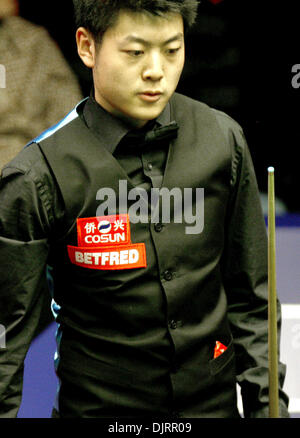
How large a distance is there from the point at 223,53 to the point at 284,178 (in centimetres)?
54

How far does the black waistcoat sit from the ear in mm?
119

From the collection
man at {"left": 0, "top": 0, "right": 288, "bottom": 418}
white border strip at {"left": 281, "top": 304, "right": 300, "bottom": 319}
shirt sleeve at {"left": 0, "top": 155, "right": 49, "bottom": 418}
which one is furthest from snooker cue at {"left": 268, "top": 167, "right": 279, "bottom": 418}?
white border strip at {"left": 281, "top": 304, "right": 300, "bottom": 319}

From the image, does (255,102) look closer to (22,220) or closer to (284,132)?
(284,132)

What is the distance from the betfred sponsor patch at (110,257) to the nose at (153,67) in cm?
32

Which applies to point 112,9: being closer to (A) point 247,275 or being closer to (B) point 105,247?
(B) point 105,247

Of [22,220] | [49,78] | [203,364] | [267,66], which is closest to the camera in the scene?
[22,220]

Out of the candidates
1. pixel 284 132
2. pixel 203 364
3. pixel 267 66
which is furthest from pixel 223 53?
pixel 203 364

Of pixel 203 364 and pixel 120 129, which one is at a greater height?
pixel 120 129

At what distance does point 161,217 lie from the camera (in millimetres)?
1229

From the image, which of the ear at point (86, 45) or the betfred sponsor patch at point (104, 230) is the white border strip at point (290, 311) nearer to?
the betfred sponsor patch at point (104, 230)

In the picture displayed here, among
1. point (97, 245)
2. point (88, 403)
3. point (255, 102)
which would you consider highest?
point (255, 102)

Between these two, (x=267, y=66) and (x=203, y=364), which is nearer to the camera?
(x=203, y=364)

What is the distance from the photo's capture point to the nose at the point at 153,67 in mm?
1110

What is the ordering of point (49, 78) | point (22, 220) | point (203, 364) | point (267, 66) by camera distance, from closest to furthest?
point (22, 220) < point (203, 364) < point (267, 66) < point (49, 78)
